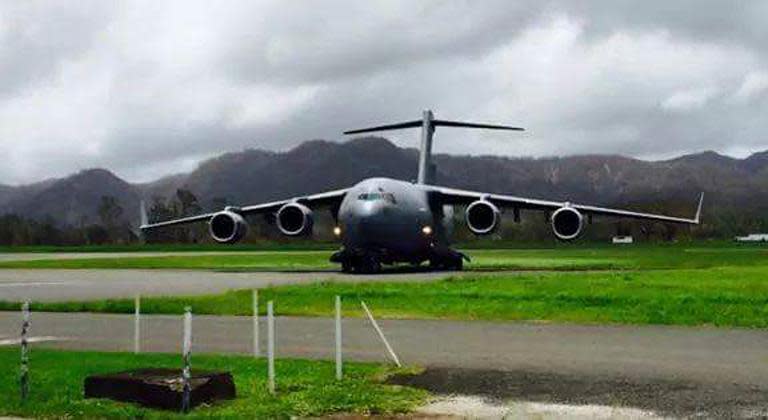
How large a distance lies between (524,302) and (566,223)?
22.1 metres

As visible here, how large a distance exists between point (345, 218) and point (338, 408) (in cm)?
3186

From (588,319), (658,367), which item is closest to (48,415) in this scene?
(658,367)

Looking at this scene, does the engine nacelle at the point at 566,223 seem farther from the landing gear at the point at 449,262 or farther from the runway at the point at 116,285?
the runway at the point at 116,285

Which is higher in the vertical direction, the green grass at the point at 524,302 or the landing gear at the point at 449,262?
the landing gear at the point at 449,262

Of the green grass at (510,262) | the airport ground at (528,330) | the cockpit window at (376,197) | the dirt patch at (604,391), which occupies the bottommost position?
the dirt patch at (604,391)

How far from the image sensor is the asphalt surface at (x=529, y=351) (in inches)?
468

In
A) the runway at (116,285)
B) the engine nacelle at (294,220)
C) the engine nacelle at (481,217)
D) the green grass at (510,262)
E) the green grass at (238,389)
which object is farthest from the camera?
the green grass at (510,262)

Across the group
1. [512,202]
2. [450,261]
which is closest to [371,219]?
[450,261]

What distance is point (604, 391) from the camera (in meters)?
12.0

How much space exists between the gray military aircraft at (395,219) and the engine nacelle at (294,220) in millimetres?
50

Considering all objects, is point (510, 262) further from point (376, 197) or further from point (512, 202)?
point (376, 197)

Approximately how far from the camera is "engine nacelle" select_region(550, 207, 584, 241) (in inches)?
1797

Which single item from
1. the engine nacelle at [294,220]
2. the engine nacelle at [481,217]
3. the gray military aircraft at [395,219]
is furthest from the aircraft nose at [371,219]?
the engine nacelle at [481,217]

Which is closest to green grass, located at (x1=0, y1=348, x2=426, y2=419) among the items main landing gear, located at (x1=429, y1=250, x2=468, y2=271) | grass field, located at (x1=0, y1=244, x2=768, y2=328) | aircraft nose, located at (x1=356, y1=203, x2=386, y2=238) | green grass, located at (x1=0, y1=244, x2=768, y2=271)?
grass field, located at (x1=0, y1=244, x2=768, y2=328)
